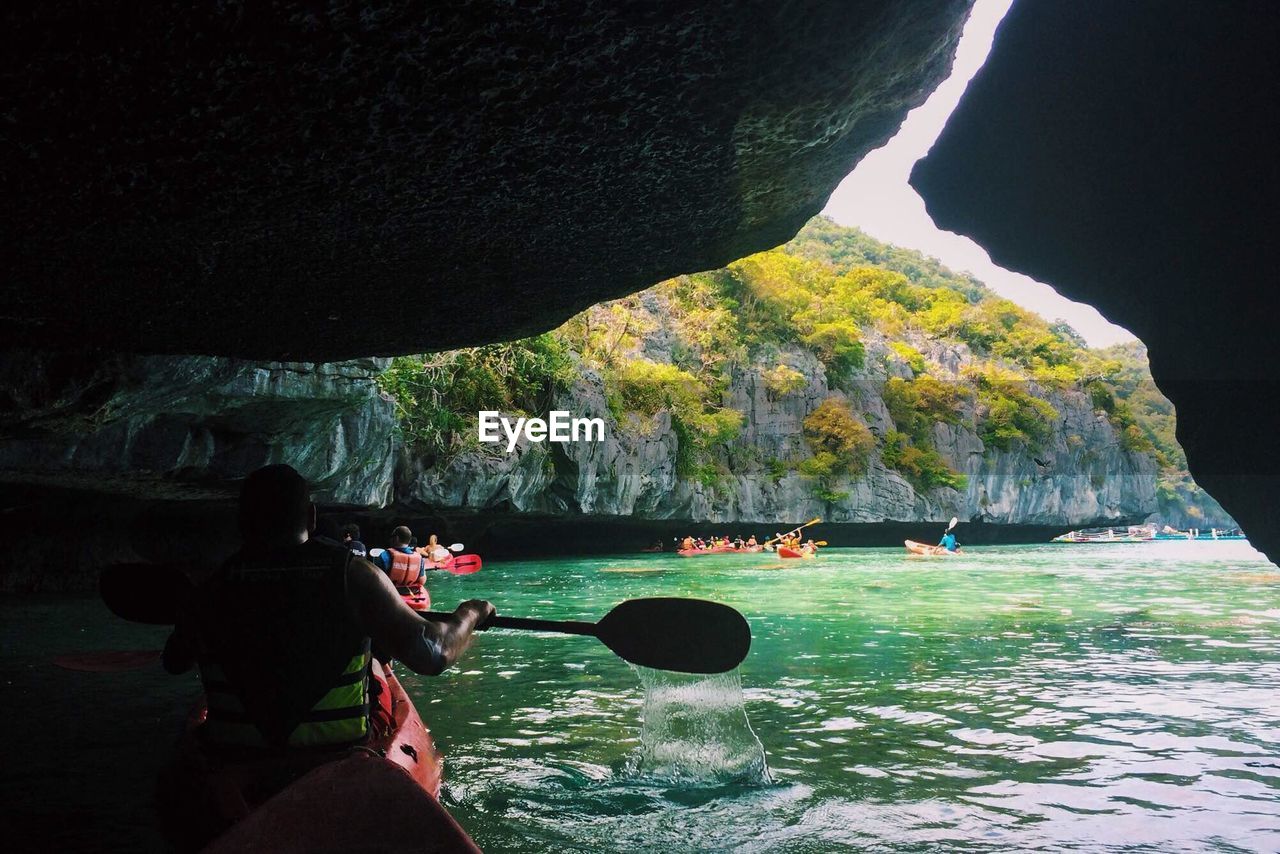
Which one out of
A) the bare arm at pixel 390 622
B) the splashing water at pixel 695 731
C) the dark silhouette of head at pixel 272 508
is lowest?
the splashing water at pixel 695 731

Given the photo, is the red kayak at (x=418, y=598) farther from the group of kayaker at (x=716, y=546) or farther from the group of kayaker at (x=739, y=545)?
the group of kayaker at (x=716, y=546)

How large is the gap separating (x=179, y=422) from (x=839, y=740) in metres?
8.15

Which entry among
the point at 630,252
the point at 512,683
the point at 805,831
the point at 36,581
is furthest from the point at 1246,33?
the point at 36,581

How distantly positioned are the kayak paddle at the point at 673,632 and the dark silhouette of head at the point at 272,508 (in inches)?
37.2

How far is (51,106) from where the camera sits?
2.65 meters

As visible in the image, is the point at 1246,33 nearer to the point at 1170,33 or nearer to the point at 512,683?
the point at 1170,33

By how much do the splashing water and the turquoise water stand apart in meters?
→ 0.02

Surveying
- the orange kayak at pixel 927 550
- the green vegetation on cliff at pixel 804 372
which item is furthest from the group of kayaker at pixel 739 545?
the orange kayak at pixel 927 550

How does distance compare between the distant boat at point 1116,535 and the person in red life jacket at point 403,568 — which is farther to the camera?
the distant boat at point 1116,535

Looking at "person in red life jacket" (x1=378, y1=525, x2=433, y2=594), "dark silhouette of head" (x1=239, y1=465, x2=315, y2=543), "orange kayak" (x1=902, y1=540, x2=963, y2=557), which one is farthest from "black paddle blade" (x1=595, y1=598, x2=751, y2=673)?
"orange kayak" (x1=902, y1=540, x2=963, y2=557)

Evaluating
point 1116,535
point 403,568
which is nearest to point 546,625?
point 403,568

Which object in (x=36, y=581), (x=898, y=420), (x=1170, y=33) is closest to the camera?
(x=1170, y=33)

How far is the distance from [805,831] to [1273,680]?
510cm

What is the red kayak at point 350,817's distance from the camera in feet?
6.24
